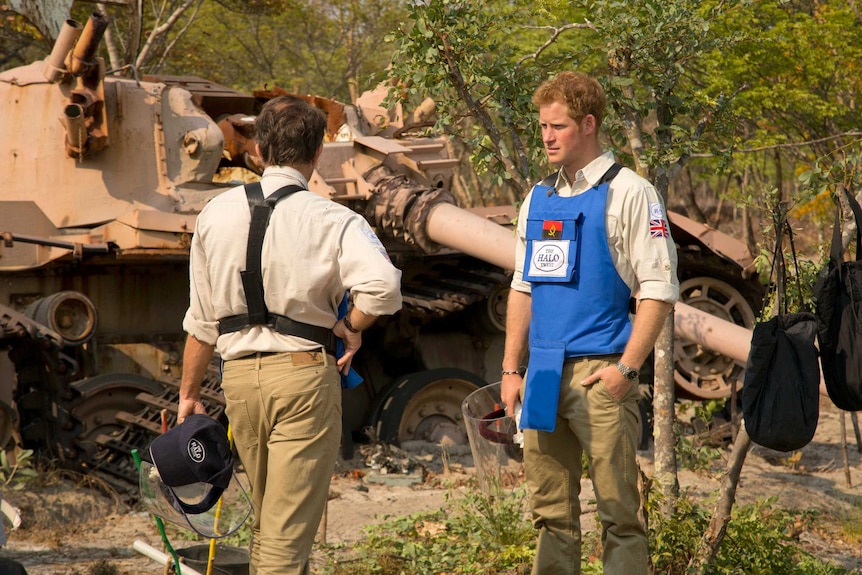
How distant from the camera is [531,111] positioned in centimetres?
553

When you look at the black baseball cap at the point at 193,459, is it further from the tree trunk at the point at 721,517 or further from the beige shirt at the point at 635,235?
the tree trunk at the point at 721,517

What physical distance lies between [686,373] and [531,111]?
190 inches

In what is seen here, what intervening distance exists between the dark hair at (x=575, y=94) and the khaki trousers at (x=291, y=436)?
1.13 metres

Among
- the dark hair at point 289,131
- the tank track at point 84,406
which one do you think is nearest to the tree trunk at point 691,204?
the tank track at point 84,406

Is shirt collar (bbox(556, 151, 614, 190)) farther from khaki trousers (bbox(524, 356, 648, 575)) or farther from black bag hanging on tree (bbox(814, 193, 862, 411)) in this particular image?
black bag hanging on tree (bbox(814, 193, 862, 411))

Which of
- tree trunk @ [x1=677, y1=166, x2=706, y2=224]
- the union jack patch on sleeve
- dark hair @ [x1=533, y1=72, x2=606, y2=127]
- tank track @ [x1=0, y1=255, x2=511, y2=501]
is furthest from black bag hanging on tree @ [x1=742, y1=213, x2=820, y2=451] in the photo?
tree trunk @ [x1=677, y1=166, x2=706, y2=224]

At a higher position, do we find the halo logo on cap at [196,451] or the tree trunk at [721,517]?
the halo logo on cap at [196,451]

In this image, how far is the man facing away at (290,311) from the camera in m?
3.63

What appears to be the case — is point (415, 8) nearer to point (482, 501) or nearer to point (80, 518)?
point (482, 501)

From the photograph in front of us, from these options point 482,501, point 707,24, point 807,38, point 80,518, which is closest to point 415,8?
point 707,24

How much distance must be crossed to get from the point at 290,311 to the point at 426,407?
6.10 m

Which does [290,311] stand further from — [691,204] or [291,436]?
[691,204]

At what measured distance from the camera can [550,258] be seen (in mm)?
3816

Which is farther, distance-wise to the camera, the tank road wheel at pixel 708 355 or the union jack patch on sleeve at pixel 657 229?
the tank road wheel at pixel 708 355
